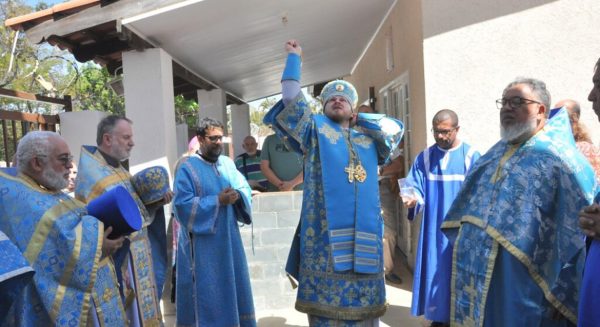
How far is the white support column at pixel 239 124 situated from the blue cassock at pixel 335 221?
969 centimetres

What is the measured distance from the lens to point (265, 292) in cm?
529

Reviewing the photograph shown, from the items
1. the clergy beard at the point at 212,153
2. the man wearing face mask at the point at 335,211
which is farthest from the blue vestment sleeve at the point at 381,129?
the clergy beard at the point at 212,153

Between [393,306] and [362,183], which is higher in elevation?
[362,183]

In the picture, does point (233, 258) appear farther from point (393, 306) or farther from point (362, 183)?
point (393, 306)

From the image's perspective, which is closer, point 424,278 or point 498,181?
point 498,181

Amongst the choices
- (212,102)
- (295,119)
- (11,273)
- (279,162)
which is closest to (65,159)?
(11,273)

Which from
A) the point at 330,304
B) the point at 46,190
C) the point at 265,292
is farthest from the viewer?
the point at 265,292

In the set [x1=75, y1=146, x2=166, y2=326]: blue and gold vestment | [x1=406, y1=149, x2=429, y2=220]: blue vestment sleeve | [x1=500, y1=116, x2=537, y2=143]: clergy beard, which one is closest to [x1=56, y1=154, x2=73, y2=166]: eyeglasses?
[x1=75, y1=146, x2=166, y2=326]: blue and gold vestment

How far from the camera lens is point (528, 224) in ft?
8.08

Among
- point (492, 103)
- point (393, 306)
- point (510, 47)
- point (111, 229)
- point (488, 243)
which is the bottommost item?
point (393, 306)

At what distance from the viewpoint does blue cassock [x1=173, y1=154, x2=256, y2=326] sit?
3869mm

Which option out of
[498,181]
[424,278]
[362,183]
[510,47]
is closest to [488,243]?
[498,181]

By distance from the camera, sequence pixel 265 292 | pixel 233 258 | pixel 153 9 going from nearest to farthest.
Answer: pixel 233 258 → pixel 153 9 → pixel 265 292

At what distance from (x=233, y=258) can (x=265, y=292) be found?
141 cm
